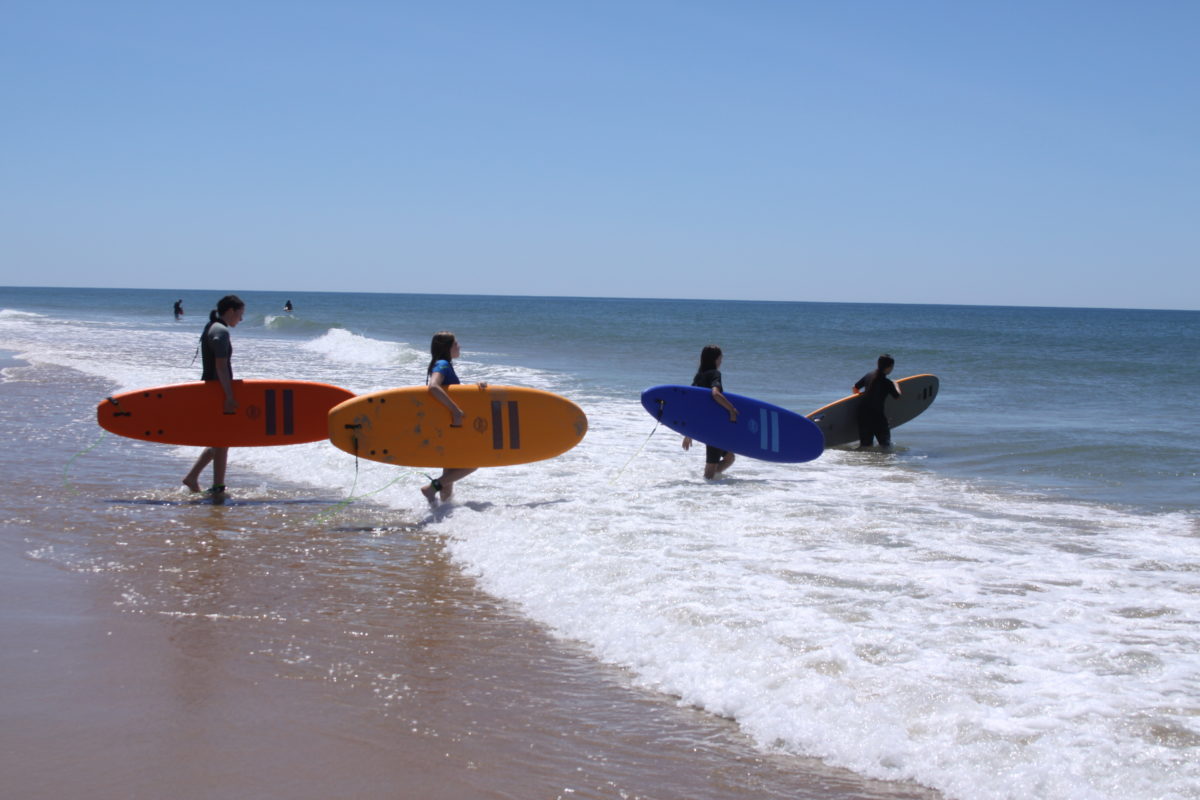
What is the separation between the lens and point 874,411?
10.7 m

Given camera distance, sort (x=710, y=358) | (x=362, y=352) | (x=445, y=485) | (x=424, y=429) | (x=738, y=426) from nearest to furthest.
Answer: (x=445, y=485), (x=424, y=429), (x=710, y=358), (x=738, y=426), (x=362, y=352)

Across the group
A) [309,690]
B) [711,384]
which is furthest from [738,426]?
[309,690]

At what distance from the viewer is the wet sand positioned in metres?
3.06

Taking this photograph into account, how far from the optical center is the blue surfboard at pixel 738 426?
336 inches

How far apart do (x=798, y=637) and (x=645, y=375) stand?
1768 cm

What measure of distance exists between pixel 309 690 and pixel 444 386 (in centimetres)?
351

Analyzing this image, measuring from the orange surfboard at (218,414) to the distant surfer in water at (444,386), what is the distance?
1195 millimetres

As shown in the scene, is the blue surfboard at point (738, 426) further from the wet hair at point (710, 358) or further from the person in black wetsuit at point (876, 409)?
the person in black wetsuit at point (876, 409)

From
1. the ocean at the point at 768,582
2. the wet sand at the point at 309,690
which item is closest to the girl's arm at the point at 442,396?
the ocean at the point at 768,582

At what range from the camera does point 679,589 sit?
4.95 m

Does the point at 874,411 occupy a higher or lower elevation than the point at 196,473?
higher

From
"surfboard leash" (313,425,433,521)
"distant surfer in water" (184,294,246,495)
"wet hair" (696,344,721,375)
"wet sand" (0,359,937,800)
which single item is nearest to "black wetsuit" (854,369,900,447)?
"wet hair" (696,344,721,375)

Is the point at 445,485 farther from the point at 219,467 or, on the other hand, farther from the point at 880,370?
the point at 880,370

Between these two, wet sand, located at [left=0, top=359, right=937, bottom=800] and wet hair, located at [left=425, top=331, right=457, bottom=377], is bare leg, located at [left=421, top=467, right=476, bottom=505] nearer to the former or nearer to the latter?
wet hair, located at [left=425, top=331, right=457, bottom=377]
